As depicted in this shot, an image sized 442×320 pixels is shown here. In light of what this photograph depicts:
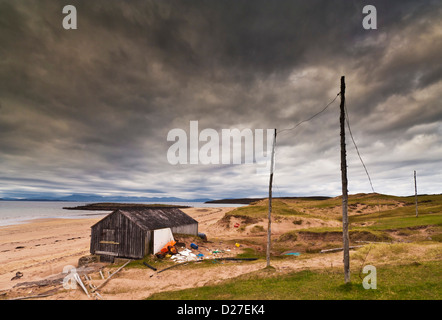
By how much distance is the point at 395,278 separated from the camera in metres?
14.7

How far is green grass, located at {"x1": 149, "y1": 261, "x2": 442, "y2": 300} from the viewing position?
1234 cm

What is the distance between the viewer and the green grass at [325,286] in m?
12.3

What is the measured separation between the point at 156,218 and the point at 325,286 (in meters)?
24.7

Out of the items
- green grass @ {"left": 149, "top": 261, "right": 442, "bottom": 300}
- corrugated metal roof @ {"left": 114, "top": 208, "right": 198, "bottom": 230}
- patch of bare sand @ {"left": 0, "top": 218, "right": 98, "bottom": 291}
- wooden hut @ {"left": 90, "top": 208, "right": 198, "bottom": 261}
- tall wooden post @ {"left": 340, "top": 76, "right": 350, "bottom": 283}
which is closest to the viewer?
green grass @ {"left": 149, "top": 261, "right": 442, "bottom": 300}

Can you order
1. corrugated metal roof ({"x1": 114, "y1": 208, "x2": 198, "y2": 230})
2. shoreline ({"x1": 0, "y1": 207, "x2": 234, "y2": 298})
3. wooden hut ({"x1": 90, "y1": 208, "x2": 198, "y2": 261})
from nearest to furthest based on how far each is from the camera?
shoreline ({"x1": 0, "y1": 207, "x2": 234, "y2": 298}) < wooden hut ({"x1": 90, "y1": 208, "x2": 198, "y2": 261}) < corrugated metal roof ({"x1": 114, "y1": 208, "x2": 198, "y2": 230})

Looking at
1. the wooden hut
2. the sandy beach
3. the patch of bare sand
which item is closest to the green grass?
the sandy beach

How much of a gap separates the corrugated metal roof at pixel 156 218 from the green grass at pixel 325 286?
1375 centimetres

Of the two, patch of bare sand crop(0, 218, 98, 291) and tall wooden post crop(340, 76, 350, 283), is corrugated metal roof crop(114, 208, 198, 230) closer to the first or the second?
patch of bare sand crop(0, 218, 98, 291)

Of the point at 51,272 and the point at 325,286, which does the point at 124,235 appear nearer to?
the point at 51,272

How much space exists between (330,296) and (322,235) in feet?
88.9

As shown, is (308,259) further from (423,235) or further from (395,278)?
(423,235)

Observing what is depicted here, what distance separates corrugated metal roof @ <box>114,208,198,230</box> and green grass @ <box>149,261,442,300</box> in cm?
1375

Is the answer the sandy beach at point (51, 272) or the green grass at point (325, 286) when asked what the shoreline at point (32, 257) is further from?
the green grass at point (325, 286)
